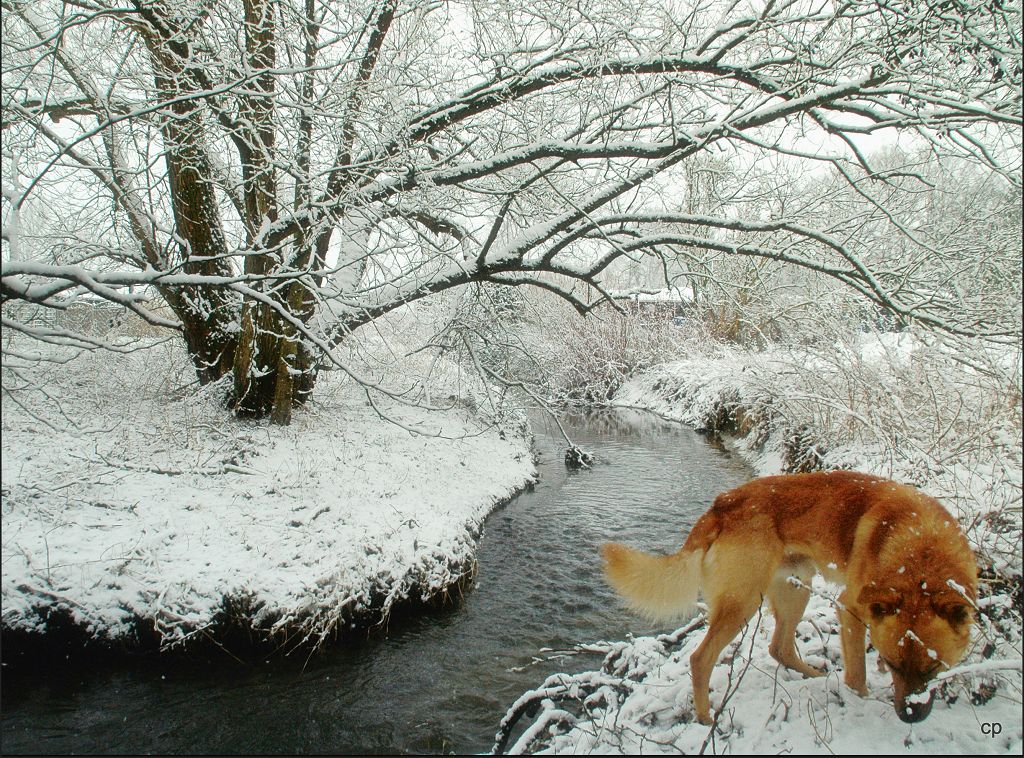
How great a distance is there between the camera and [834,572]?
8.11 feet

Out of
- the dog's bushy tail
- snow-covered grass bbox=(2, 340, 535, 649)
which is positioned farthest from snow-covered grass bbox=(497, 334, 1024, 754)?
snow-covered grass bbox=(2, 340, 535, 649)

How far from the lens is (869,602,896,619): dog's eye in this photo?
82.4 inches

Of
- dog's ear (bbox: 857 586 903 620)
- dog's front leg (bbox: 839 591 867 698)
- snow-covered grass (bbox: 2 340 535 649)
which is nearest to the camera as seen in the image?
dog's ear (bbox: 857 586 903 620)

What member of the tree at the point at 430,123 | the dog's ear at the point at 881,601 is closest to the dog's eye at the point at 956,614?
the dog's ear at the point at 881,601

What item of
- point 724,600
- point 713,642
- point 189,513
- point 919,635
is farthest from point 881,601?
point 189,513

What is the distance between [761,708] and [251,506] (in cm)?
483

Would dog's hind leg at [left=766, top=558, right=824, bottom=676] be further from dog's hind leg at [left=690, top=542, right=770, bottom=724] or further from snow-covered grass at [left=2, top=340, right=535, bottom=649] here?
snow-covered grass at [left=2, top=340, right=535, bottom=649]

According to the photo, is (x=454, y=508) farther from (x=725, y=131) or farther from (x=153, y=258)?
(x=725, y=131)

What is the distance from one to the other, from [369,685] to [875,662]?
327 cm

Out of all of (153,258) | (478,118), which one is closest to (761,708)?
(478,118)

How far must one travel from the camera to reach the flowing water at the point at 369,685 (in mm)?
3328

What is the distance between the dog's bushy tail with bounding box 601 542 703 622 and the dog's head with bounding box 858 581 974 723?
80cm

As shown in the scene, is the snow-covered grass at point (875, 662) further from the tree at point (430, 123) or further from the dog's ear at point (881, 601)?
the tree at point (430, 123)

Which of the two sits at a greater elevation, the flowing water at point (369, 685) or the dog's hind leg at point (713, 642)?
the dog's hind leg at point (713, 642)
